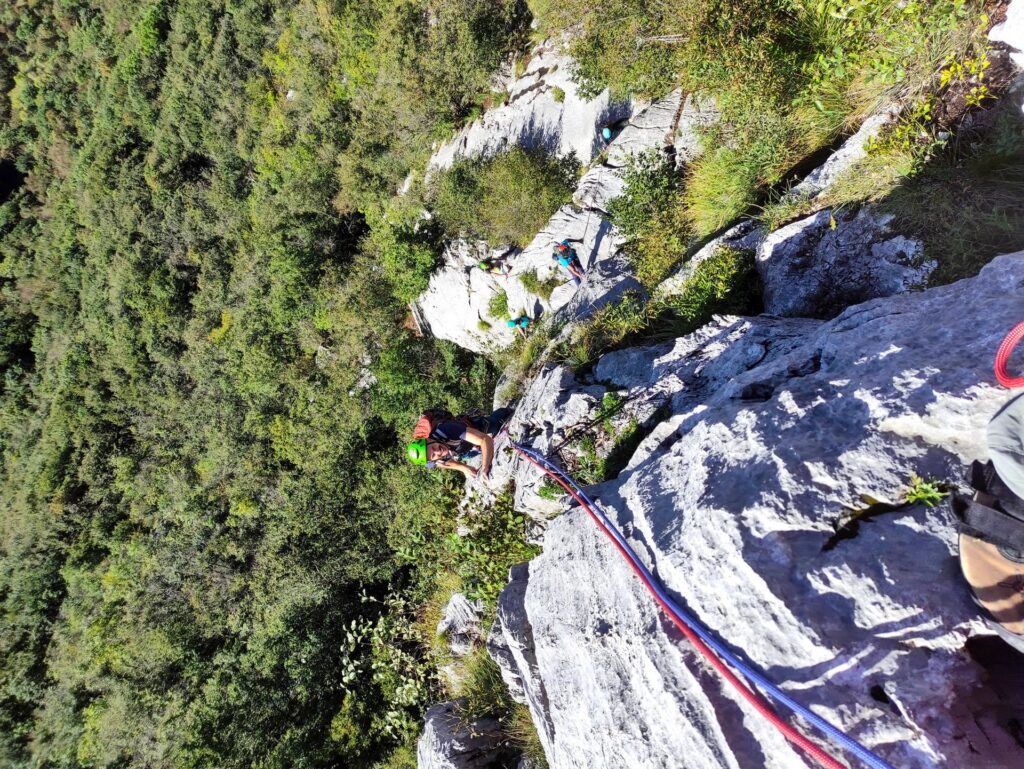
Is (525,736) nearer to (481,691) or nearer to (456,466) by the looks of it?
(481,691)

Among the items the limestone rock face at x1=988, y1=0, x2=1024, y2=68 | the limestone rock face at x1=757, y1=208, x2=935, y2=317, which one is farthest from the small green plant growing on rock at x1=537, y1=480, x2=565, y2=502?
the limestone rock face at x1=988, y1=0, x2=1024, y2=68

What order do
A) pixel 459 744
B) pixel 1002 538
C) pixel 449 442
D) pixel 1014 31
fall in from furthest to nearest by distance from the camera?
pixel 449 442
pixel 459 744
pixel 1014 31
pixel 1002 538

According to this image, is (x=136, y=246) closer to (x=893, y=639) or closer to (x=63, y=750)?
(x=63, y=750)

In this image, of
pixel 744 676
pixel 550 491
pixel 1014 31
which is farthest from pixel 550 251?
pixel 744 676

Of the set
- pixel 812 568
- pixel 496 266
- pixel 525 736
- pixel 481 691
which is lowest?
pixel 812 568

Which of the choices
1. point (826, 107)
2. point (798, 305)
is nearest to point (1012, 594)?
point (798, 305)

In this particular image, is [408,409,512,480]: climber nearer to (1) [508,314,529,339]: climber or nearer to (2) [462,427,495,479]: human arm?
(2) [462,427,495,479]: human arm
